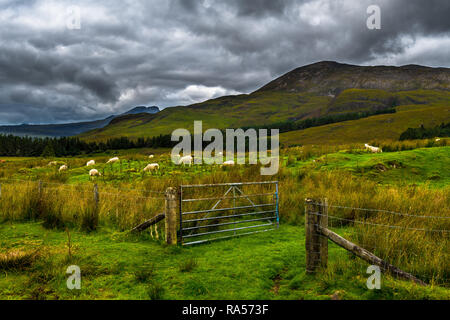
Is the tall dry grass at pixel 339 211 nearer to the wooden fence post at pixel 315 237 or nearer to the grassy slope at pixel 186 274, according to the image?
the grassy slope at pixel 186 274

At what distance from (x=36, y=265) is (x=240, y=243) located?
166 inches

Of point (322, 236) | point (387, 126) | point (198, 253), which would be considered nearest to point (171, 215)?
point (198, 253)

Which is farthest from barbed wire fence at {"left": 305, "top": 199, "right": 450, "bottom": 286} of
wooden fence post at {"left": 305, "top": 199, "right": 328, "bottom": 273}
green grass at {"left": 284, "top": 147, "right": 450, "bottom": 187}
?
green grass at {"left": 284, "top": 147, "right": 450, "bottom": 187}

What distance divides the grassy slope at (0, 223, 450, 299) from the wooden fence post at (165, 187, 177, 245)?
0.90 ft

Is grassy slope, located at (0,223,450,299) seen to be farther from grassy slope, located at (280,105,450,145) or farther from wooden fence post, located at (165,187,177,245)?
grassy slope, located at (280,105,450,145)

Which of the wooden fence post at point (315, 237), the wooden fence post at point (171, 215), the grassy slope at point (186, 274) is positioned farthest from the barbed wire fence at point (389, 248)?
the wooden fence post at point (171, 215)

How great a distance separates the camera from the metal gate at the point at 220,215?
7.26 meters

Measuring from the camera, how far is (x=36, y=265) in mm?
5320

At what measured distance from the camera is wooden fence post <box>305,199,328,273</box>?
4.80 meters

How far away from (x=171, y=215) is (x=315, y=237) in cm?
315

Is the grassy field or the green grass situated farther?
the green grass
